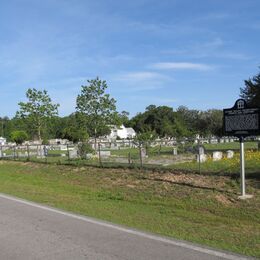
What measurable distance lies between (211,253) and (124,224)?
2.76 metres

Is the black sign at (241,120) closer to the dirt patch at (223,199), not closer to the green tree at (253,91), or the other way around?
the dirt patch at (223,199)

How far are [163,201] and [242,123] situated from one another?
9.81 ft

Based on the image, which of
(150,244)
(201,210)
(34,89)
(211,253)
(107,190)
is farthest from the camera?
(34,89)

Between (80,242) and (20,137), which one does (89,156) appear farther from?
(20,137)

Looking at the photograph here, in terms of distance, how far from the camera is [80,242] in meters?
7.30

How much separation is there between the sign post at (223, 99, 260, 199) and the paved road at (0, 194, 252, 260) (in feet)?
14.7

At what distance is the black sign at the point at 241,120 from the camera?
37.2ft

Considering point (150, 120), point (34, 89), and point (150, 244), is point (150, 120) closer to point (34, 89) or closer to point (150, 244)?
point (34, 89)

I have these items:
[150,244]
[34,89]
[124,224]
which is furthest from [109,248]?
[34,89]

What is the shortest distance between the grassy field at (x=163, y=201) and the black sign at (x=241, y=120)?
5.38 feet

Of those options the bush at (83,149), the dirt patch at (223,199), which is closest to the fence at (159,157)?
the bush at (83,149)

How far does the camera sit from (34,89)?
42312mm

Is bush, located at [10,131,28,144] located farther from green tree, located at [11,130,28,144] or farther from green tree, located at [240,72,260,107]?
green tree, located at [240,72,260,107]

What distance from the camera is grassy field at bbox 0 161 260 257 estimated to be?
807 cm
